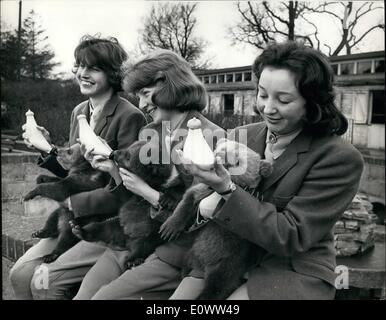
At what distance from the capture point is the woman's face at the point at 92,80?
2.26 meters

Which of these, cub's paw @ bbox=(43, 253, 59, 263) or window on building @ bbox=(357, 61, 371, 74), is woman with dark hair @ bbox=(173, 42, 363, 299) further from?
cub's paw @ bbox=(43, 253, 59, 263)

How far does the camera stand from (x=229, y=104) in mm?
2215

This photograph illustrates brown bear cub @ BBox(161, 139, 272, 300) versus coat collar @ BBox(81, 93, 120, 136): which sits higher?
coat collar @ BBox(81, 93, 120, 136)

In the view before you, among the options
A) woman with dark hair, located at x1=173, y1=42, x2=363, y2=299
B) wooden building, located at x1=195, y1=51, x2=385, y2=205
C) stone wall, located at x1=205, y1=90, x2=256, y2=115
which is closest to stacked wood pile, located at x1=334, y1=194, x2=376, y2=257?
wooden building, located at x1=195, y1=51, x2=385, y2=205

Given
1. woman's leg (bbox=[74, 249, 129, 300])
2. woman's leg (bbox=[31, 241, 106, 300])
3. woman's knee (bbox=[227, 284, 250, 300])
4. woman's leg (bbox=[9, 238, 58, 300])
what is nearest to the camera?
woman's knee (bbox=[227, 284, 250, 300])

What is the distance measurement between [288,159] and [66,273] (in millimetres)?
1271

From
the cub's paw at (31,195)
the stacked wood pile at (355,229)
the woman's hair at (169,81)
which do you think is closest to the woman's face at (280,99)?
the woman's hair at (169,81)

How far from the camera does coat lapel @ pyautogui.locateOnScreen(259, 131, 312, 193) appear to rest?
1685mm

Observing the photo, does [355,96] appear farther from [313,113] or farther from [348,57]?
[313,113]

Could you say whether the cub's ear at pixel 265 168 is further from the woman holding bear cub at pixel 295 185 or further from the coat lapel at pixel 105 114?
the coat lapel at pixel 105 114

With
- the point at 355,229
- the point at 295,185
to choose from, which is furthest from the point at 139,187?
Result: the point at 355,229

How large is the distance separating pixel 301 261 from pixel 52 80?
1.71 metres
